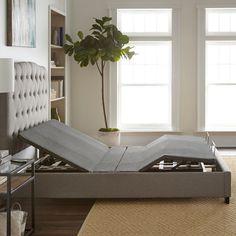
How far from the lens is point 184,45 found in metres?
8.70

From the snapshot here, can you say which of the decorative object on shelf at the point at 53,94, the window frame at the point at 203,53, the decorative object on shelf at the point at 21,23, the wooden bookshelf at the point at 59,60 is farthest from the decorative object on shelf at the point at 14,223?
the window frame at the point at 203,53

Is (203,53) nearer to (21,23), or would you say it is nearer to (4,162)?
(21,23)

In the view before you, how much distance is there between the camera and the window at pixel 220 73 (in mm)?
8727

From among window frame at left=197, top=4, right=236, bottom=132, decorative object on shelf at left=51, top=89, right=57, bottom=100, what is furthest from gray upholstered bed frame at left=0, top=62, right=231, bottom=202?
window frame at left=197, top=4, right=236, bottom=132

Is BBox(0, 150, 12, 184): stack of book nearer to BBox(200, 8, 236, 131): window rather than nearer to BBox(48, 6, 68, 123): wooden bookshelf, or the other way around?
BBox(48, 6, 68, 123): wooden bookshelf

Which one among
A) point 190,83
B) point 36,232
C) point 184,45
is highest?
point 184,45

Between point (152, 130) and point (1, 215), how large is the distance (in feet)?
17.3

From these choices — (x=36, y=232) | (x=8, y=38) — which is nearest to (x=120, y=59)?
(x=8, y=38)

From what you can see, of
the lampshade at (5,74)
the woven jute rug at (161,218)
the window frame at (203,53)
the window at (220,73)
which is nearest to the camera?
the lampshade at (5,74)

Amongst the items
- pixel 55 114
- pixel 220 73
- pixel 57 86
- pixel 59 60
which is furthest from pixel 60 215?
pixel 220 73

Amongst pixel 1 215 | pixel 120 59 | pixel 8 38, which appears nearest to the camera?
pixel 1 215

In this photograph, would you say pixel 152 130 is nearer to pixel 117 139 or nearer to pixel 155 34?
pixel 117 139

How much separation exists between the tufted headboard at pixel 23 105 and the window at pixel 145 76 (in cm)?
244

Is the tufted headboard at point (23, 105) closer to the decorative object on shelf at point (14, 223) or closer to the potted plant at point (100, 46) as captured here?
the decorative object on shelf at point (14, 223)
